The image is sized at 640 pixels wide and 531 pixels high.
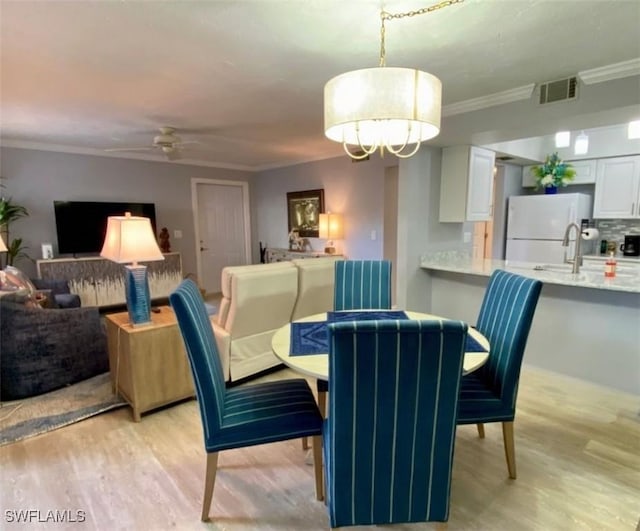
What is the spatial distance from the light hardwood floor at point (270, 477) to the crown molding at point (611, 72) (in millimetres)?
2143

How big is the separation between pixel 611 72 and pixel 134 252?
3.16 metres

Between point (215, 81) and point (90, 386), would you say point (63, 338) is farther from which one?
→ point (215, 81)

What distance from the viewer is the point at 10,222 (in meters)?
4.30

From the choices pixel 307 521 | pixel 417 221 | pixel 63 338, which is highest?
pixel 417 221

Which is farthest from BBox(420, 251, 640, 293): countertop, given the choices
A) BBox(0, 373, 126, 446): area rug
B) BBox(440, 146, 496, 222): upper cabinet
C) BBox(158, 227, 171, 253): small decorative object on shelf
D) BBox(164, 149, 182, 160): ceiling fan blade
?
BBox(158, 227, 171, 253): small decorative object on shelf

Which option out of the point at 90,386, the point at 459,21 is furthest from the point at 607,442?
the point at 90,386

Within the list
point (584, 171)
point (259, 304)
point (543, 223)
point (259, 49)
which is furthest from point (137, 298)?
point (584, 171)

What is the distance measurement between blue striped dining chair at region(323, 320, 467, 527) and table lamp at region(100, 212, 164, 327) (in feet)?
5.56

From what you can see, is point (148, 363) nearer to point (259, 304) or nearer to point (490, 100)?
point (259, 304)

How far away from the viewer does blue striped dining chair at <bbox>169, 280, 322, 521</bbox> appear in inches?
55.8

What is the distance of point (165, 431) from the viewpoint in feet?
7.32

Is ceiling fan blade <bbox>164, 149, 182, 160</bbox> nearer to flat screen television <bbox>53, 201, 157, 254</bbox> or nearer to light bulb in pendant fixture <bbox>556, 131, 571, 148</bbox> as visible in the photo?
flat screen television <bbox>53, 201, 157, 254</bbox>

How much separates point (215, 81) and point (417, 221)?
2094 mm

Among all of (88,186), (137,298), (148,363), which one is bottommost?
(148,363)
